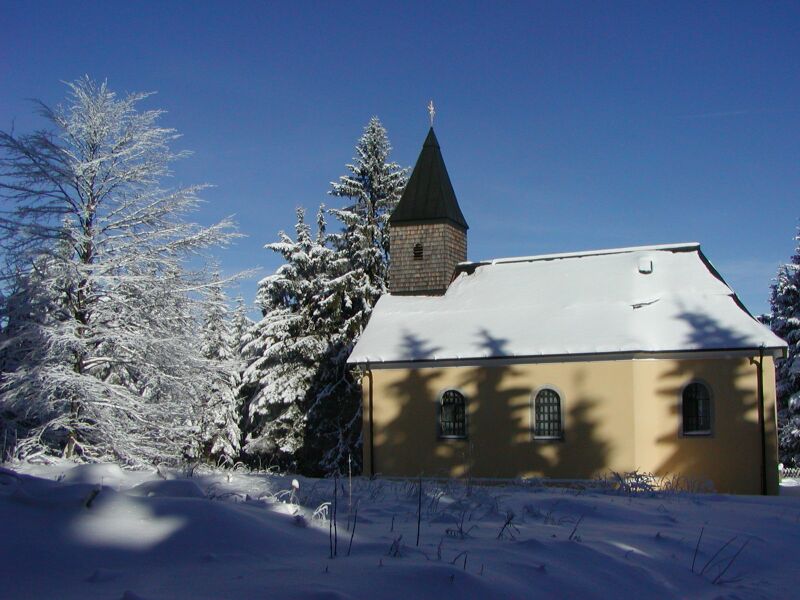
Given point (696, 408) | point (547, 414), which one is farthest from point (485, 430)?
point (696, 408)

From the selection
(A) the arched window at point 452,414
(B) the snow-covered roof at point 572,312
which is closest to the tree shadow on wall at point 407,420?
(A) the arched window at point 452,414

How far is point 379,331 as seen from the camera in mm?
23953

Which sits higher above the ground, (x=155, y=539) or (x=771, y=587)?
(x=155, y=539)

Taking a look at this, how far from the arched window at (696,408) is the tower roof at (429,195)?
10.2m

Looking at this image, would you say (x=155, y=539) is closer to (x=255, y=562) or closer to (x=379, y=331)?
(x=255, y=562)

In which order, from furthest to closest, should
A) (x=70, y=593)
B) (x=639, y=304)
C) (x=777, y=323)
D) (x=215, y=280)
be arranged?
1. (x=777, y=323)
2. (x=639, y=304)
3. (x=215, y=280)
4. (x=70, y=593)

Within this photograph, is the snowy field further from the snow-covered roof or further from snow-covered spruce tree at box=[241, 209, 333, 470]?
snow-covered spruce tree at box=[241, 209, 333, 470]

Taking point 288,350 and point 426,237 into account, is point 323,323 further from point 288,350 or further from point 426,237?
point 426,237

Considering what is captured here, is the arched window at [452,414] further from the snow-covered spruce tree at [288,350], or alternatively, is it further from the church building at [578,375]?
the snow-covered spruce tree at [288,350]

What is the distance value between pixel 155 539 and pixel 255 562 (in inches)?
21.5

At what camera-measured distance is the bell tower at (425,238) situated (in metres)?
26.1

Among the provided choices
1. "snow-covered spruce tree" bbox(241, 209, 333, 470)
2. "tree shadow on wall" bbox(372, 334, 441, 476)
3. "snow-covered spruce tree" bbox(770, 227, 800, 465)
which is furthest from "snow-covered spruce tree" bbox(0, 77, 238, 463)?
"snow-covered spruce tree" bbox(770, 227, 800, 465)

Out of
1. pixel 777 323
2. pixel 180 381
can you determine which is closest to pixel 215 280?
pixel 180 381

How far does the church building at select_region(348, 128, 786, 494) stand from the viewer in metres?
19.4
